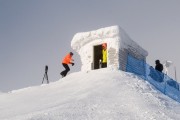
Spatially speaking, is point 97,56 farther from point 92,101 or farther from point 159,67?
point 92,101

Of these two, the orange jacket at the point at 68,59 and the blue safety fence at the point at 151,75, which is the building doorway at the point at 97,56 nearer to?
the orange jacket at the point at 68,59

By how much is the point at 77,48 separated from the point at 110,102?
7.87m

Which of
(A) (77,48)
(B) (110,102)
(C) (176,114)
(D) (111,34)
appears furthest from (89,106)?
(A) (77,48)

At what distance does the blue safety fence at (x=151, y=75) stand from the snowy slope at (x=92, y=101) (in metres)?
2.06

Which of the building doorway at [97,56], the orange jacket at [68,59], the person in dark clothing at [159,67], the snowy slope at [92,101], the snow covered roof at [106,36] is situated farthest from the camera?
the person in dark clothing at [159,67]

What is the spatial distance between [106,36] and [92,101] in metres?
6.76

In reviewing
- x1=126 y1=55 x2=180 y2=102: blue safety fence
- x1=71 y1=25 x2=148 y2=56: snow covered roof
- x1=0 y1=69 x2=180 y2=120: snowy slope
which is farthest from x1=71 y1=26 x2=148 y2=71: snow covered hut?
x1=0 y1=69 x2=180 y2=120: snowy slope

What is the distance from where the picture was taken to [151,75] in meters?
18.7

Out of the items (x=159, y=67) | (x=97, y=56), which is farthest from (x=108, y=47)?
(x=159, y=67)

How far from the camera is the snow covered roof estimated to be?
688 inches

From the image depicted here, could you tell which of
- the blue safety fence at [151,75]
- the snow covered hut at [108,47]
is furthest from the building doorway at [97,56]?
the blue safety fence at [151,75]

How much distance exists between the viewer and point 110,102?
11.5 meters

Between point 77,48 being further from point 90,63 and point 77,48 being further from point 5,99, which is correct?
point 5,99

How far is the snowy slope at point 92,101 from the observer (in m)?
10.2
